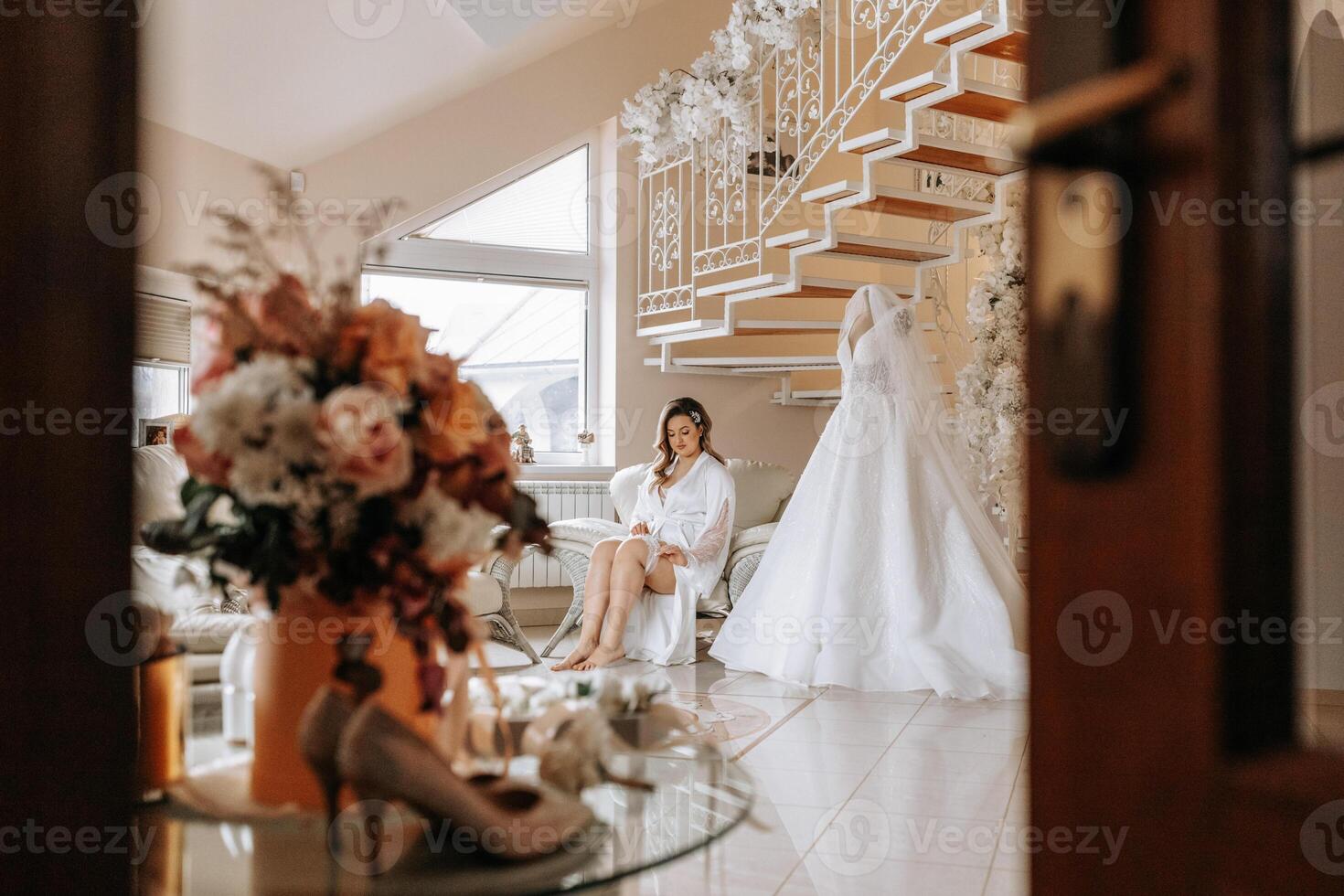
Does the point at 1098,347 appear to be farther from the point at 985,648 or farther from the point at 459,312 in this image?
the point at 459,312

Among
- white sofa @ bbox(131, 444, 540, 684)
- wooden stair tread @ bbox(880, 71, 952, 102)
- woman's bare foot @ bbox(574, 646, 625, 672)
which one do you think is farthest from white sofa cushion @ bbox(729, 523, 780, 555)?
wooden stair tread @ bbox(880, 71, 952, 102)

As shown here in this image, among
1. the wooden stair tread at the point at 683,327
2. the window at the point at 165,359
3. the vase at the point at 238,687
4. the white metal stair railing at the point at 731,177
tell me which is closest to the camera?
the vase at the point at 238,687

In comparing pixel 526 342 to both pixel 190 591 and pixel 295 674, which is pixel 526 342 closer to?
pixel 190 591

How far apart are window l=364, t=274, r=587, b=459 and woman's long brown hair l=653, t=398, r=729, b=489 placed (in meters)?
1.48

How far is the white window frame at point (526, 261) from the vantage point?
6.68 metres

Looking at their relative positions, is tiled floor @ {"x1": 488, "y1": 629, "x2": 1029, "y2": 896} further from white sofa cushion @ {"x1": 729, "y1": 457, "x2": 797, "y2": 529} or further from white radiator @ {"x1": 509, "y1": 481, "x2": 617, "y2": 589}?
white radiator @ {"x1": 509, "y1": 481, "x2": 617, "y2": 589}

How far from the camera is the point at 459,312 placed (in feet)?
22.9

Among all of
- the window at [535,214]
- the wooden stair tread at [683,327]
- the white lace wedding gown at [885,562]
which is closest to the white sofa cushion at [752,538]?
the white lace wedding gown at [885,562]

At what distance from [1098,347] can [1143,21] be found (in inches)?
9.8

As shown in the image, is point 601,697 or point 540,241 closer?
point 601,697

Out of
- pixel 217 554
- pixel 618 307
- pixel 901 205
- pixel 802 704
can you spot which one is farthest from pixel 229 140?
pixel 217 554

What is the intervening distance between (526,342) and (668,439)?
70.3 inches

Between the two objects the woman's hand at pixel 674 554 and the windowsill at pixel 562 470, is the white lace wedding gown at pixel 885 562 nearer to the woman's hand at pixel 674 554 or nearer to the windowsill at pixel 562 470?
the woman's hand at pixel 674 554

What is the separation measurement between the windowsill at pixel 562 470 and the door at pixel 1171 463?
5965mm
